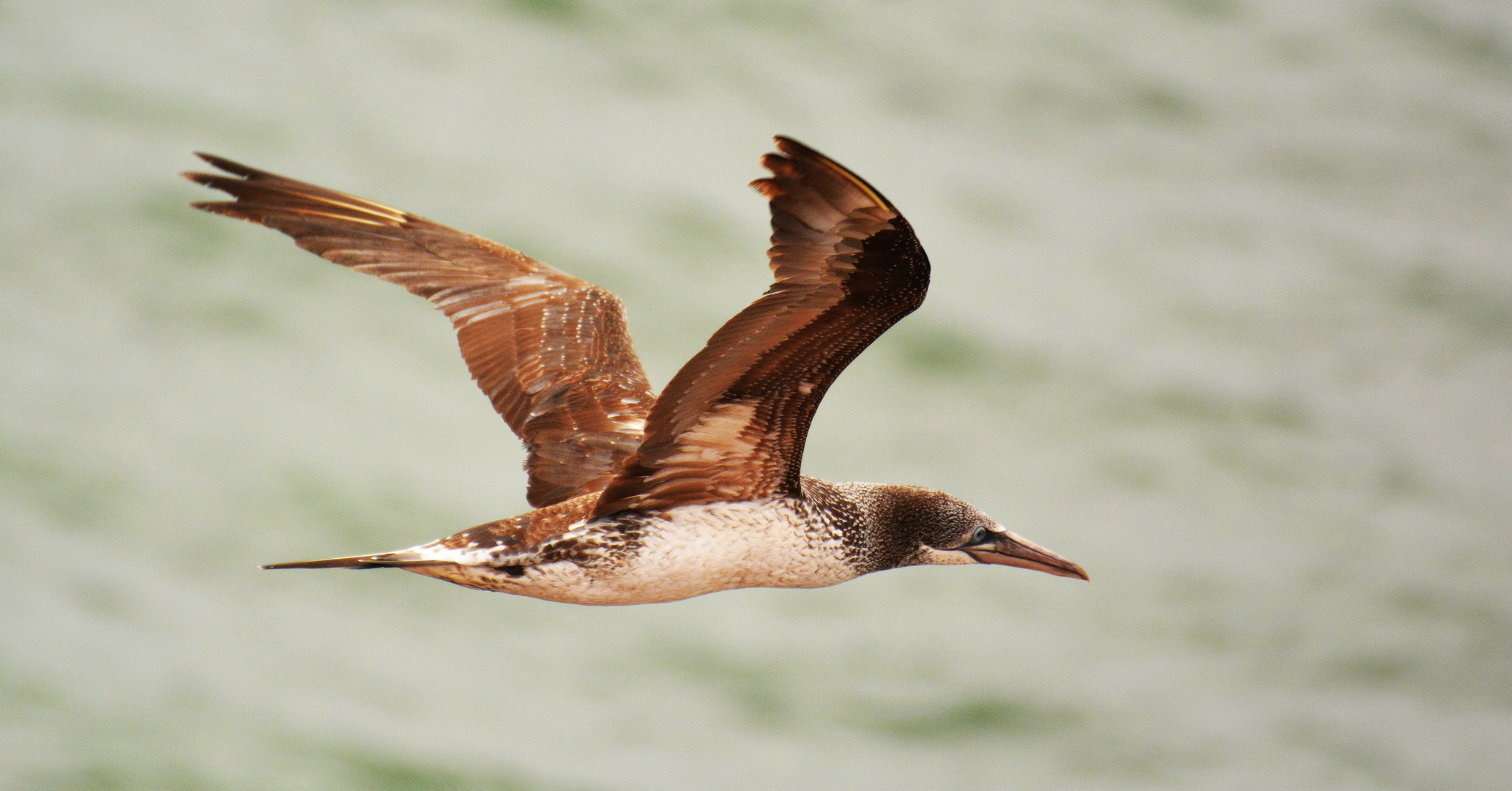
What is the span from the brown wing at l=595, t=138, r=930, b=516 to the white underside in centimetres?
8

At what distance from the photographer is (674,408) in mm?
5719

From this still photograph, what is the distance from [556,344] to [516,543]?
58.3 inches

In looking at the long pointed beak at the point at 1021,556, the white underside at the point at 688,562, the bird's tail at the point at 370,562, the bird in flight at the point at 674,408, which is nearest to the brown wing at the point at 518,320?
the bird in flight at the point at 674,408

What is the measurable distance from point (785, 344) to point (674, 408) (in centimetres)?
54

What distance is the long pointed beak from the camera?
265 inches

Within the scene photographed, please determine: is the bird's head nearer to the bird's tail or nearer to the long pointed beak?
the long pointed beak

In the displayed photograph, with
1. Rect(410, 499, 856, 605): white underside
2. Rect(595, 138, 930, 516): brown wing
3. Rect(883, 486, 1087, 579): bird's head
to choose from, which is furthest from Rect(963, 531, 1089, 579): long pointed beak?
Rect(595, 138, 930, 516): brown wing

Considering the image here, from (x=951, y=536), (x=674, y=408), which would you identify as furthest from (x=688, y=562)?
(x=951, y=536)

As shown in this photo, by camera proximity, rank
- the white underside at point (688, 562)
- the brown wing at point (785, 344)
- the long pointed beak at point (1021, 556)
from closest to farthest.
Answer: the brown wing at point (785, 344) → the white underside at point (688, 562) → the long pointed beak at point (1021, 556)

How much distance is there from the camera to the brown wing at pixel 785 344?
4.92m

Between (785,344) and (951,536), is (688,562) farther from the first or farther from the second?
(951,536)

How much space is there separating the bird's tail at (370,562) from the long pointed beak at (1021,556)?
2.25 metres

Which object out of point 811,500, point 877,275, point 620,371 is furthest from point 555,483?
point 877,275

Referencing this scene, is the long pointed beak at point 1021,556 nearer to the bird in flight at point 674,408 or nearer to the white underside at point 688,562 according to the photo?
the bird in flight at point 674,408
